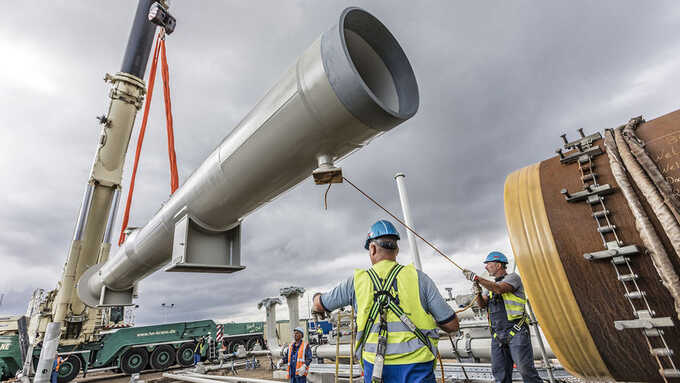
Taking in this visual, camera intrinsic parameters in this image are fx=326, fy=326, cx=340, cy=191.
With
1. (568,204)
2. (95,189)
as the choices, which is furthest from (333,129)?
(95,189)

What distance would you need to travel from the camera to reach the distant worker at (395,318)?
6.75ft

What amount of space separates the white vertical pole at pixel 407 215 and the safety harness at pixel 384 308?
140 inches

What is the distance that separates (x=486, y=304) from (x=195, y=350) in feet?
51.0

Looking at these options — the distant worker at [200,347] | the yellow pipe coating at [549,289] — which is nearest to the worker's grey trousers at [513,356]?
the yellow pipe coating at [549,289]

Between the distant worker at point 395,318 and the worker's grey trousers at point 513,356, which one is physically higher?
the distant worker at point 395,318

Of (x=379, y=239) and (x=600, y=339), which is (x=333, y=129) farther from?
(x=600, y=339)

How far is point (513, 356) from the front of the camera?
350 cm

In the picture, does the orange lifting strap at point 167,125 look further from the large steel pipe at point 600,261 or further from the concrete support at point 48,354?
the large steel pipe at point 600,261

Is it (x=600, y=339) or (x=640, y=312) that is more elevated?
(x=640, y=312)

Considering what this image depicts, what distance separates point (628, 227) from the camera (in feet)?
5.34

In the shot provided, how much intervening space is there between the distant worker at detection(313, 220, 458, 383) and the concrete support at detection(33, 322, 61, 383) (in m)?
7.72

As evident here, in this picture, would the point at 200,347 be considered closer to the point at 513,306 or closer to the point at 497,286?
the point at 513,306

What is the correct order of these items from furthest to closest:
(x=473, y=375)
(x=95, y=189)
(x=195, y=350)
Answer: (x=195, y=350)
(x=95, y=189)
(x=473, y=375)

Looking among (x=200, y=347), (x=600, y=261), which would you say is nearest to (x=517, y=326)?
(x=600, y=261)
